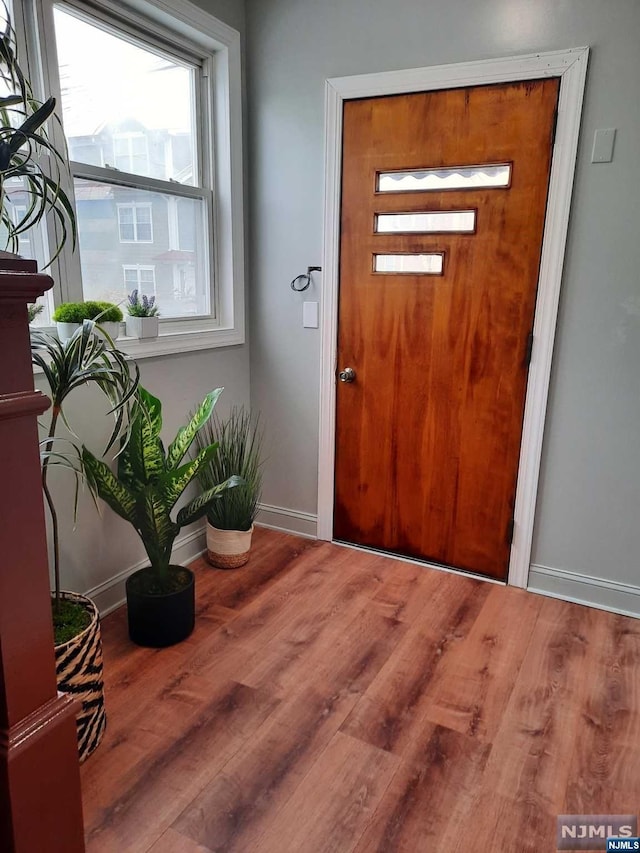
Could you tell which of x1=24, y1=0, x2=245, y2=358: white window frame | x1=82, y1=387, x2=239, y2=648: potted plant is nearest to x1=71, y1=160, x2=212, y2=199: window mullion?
x1=24, y1=0, x2=245, y2=358: white window frame

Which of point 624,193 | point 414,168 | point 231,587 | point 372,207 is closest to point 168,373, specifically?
point 231,587

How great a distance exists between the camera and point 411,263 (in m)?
2.68

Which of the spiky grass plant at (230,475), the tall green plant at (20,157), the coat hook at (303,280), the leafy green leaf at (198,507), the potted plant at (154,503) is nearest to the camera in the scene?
the tall green plant at (20,157)

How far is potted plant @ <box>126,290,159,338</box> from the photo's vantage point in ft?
8.00

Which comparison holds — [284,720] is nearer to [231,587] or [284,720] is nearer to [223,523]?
[231,587]

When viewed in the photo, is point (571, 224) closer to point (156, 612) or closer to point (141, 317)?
Answer: point (141, 317)

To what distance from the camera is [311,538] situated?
3.22m

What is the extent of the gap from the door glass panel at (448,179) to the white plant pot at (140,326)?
118cm

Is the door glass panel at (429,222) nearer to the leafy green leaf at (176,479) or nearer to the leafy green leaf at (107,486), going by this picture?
the leafy green leaf at (176,479)

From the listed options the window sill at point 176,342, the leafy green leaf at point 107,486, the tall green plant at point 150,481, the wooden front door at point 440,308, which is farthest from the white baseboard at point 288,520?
the leafy green leaf at point 107,486

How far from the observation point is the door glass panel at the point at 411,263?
2633mm

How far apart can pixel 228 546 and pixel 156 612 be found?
26.5 inches

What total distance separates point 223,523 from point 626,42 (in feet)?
8.23

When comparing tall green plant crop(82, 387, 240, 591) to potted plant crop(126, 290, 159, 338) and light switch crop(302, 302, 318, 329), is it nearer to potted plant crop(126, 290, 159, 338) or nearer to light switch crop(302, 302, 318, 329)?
potted plant crop(126, 290, 159, 338)
